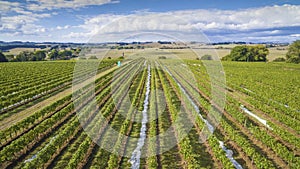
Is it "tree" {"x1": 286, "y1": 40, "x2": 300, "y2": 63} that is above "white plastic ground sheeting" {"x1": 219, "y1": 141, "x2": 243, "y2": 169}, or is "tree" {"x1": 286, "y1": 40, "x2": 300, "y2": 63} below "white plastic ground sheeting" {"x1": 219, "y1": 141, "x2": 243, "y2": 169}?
above

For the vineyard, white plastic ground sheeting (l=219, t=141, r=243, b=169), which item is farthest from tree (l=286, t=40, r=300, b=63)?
white plastic ground sheeting (l=219, t=141, r=243, b=169)

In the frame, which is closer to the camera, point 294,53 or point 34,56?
point 294,53

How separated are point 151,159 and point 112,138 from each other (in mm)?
3551

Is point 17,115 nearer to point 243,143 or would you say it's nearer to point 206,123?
point 206,123

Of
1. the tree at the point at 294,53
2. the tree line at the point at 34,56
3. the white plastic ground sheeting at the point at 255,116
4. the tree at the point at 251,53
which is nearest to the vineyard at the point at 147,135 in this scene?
the white plastic ground sheeting at the point at 255,116

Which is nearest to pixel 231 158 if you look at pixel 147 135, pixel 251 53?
pixel 147 135

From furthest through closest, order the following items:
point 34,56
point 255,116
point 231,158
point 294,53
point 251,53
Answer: point 34,56
point 251,53
point 294,53
point 255,116
point 231,158

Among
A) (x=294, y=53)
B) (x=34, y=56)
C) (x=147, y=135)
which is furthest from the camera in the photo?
(x=34, y=56)

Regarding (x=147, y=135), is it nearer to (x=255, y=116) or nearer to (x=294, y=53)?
(x=255, y=116)

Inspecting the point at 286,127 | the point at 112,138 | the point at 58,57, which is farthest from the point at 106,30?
the point at 58,57

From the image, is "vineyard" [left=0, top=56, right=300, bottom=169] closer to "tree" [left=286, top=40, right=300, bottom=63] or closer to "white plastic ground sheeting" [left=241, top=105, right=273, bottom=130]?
"white plastic ground sheeting" [left=241, top=105, right=273, bottom=130]

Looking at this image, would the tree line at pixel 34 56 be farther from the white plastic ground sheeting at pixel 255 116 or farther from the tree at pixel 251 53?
the white plastic ground sheeting at pixel 255 116

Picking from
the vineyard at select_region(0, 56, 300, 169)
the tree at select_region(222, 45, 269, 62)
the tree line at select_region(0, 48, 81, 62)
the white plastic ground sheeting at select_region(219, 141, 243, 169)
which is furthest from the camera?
the tree line at select_region(0, 48, 81, 62)

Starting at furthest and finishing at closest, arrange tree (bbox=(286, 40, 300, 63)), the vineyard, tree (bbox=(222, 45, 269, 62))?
tree (bbox=(222, 45, 269, 62)) → tree (bbox=(286, 40, 300, 63)) → the vineyard
